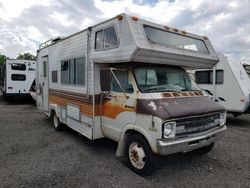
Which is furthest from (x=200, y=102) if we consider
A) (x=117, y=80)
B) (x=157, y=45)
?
(x=117, y=80)

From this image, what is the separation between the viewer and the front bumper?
3.59 m

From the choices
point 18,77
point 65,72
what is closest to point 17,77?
point 18,77

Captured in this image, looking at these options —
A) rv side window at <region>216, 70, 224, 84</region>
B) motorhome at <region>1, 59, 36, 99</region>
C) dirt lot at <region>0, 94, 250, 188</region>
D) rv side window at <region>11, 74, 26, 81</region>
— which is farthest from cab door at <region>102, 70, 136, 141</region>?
rv side window at <region>11, 74, 26, 81</region>

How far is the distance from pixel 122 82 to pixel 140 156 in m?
1.53

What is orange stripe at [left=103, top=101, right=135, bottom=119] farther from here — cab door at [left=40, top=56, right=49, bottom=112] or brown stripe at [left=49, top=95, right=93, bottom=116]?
cab door at [left=40, top=56, right=49, bottom=112]

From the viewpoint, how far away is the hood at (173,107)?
3.69 m

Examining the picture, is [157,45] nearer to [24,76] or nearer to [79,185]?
[79,185]

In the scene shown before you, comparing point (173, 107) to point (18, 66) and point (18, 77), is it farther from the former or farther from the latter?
point (18, 66)

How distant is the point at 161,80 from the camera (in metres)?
4.58

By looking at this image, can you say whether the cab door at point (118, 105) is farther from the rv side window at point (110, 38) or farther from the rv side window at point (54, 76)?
the rv side window at point (54, 76)

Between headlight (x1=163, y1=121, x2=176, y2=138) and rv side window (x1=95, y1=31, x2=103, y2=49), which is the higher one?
rv side window (x1=95, y1=31, x2=103, y2=49)

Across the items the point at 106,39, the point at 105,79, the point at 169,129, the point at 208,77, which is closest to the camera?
the point at 169,129

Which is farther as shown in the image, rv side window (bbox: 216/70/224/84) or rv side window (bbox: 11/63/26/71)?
rv side window (bbox: 11/63/26/71)

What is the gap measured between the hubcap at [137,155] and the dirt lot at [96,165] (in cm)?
23
